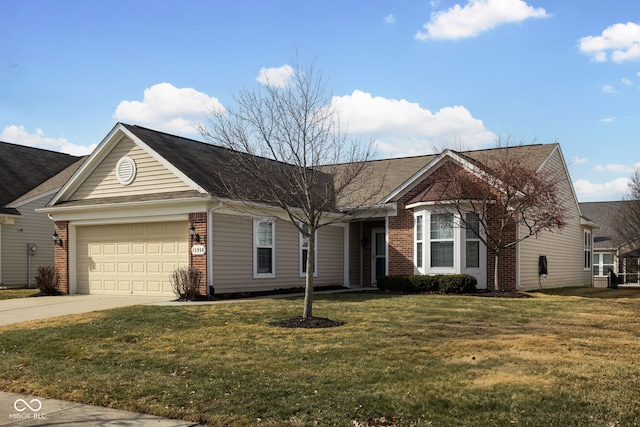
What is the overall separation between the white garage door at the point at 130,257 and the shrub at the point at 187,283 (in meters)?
0.96

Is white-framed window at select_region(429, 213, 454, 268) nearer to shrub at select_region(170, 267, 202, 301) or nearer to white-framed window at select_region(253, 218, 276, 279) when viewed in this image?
white-framed window at select_region(253, 218, 276, 279)

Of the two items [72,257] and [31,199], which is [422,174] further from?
[31,199]

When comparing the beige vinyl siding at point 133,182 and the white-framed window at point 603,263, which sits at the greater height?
the beige vinyl siding at point 133,182

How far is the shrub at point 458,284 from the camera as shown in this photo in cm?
1903

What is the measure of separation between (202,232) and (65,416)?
10.9m

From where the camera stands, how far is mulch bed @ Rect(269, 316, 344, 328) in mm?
11664

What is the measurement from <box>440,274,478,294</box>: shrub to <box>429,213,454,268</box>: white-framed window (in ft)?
3.16

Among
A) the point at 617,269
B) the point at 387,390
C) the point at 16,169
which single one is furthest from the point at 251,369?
the point at 617,269

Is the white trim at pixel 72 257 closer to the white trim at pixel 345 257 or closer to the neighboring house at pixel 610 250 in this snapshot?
the white trim at pixel 345 257

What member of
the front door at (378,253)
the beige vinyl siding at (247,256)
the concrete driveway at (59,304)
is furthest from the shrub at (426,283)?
the concrete driveway at (59,304)

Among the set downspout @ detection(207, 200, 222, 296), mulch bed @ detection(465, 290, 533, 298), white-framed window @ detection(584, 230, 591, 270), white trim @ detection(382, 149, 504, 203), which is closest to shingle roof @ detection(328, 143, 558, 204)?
white trim @ detection(382, 149, 504, 203)

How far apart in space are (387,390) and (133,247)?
13.9m
